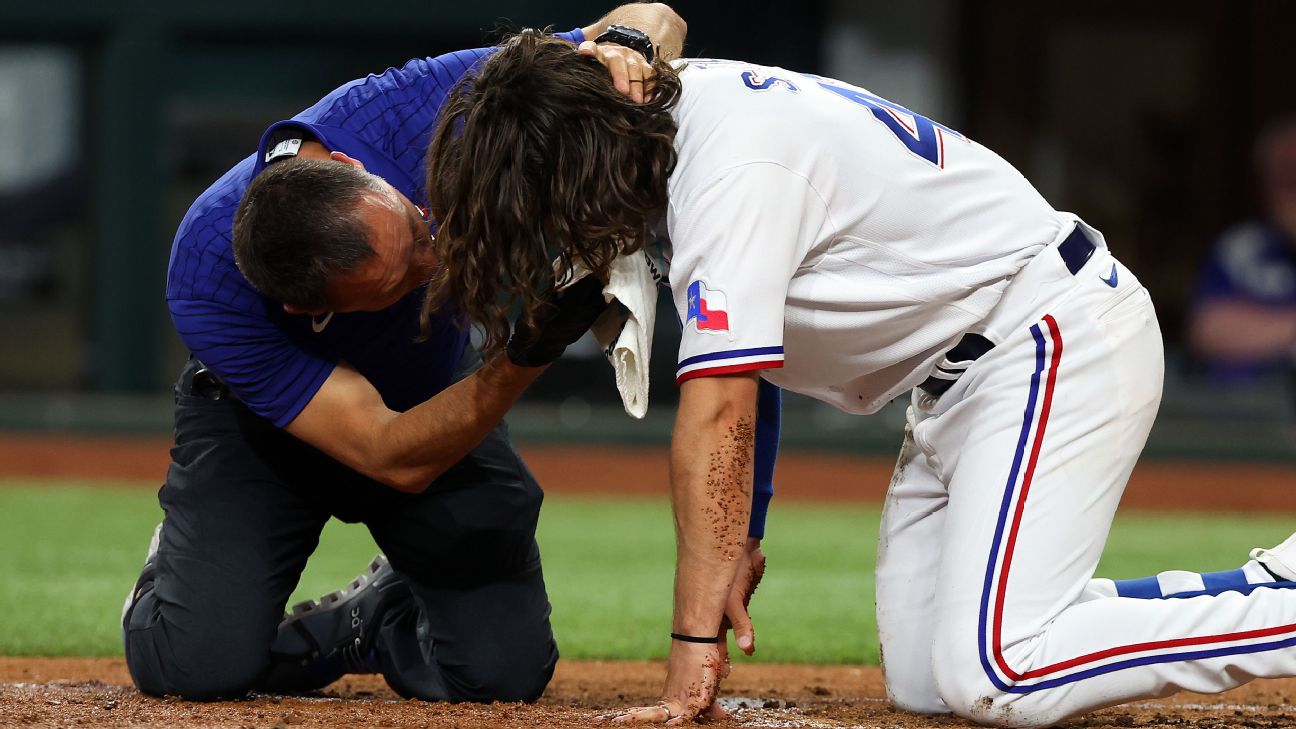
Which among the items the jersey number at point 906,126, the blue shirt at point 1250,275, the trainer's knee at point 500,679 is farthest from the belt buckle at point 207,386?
the blue shirt at point 1250,275

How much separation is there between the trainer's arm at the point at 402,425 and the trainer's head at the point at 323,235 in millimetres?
291

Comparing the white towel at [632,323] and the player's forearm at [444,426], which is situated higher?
the white towel at [632,323]

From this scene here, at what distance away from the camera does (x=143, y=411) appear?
11672mm

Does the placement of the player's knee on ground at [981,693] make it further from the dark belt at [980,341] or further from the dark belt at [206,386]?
the dark belt at [206,386]

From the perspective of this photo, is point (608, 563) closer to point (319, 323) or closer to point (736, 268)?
point (319, 323)

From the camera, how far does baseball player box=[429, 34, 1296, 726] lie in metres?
2.74

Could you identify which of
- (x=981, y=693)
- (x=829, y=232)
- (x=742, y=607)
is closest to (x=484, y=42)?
(x=829, y=232)

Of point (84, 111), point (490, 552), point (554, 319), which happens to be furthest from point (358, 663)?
point (84, 111)

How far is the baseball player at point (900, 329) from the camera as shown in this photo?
274cm

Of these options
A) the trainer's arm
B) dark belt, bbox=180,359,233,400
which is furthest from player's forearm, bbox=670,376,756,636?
dark belt, bbox=180,359,233,400

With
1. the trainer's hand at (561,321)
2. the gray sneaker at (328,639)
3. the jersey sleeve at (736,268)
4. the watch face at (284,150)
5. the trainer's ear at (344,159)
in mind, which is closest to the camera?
the jersey sleeve at (736,268)

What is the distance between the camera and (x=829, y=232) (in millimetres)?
2889

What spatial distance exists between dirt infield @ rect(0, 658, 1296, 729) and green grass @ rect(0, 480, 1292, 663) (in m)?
0.48

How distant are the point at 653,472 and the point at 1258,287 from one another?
5.65 m
